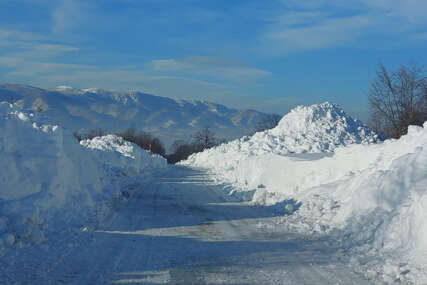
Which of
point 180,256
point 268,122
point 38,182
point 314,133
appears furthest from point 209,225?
point 268,122

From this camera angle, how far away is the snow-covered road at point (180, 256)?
541 centimetres

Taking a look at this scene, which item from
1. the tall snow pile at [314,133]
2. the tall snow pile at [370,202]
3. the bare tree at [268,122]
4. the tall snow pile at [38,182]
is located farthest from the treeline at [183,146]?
the tall snow pile at [38,182]

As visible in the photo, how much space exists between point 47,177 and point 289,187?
8678 millimetres

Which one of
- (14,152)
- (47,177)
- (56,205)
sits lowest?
(56,205)

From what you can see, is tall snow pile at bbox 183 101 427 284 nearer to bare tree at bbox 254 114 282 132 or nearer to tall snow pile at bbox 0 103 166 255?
tall snow pile at bbox 0 103 166 255

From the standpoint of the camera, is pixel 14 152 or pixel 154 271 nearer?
pixel 154 271

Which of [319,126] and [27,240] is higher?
[319,126]

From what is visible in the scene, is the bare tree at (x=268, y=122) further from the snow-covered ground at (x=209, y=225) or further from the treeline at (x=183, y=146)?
the snow-covered ground at (x=209, y=225)

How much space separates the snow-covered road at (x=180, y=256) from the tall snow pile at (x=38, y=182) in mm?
574

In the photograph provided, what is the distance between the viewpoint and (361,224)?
7.83 meters

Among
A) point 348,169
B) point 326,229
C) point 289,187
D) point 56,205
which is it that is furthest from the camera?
point 289,187

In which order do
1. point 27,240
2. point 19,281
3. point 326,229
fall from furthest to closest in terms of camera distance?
point 326,229
point 27,240
point 19,281

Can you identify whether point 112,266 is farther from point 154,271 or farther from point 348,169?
point 348,169

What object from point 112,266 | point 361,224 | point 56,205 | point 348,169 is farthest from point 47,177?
point 348,169
